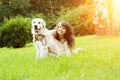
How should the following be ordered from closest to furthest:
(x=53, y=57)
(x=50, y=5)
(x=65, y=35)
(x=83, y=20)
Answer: (x=53, y=57) → (x=65, y=35) → (x=83, y=20) → (x=50, y=5)

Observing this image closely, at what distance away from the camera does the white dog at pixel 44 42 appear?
10602mm

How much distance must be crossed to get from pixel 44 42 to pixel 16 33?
1292 centimetres

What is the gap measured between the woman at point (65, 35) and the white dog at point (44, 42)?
12 centimetres

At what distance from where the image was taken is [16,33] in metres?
23.5

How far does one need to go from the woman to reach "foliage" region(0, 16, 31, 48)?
1213 cm

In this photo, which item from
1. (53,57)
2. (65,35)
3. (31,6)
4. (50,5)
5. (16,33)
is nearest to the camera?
(53,57)

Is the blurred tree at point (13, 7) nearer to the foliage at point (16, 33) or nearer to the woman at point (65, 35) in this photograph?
the foliage at point (16, 33)

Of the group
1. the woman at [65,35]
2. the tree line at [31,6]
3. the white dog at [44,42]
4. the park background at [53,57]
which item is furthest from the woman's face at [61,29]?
the tree line at [31,6]

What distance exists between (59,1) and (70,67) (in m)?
A: 33.6

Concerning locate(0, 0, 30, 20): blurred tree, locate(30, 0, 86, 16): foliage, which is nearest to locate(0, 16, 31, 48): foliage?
locate(0, 0, 30, 20): blurred tree

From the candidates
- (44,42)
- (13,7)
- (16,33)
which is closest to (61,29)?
(44,42)

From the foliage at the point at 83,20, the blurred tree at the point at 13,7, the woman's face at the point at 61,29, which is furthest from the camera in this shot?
the blurred tree at the point at 13,7

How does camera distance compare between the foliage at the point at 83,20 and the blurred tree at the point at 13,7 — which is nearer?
the foliage at the point at 83,20

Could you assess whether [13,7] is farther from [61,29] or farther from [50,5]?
[61,29]
